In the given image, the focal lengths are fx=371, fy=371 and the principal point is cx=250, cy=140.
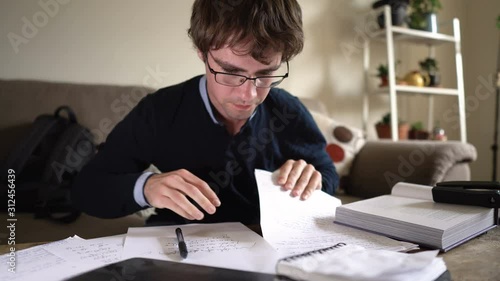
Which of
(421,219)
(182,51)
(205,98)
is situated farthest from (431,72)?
(421,219)

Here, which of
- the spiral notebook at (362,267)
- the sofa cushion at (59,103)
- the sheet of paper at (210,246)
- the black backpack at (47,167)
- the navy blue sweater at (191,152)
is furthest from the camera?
the sofa cushion at (59,103)

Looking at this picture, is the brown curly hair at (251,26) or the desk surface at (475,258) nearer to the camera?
the desk surface at (475,258)

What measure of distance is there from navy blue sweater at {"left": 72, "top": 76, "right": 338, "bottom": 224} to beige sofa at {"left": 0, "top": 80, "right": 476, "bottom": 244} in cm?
38

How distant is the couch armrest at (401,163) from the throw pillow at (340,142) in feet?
0.13

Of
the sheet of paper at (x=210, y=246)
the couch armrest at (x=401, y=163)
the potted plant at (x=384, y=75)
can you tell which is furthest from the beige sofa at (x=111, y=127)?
the potted plant at (x=384, y=75)

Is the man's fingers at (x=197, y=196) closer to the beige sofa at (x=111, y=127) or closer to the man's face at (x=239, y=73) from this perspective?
the man's face at (x=239, y=73)

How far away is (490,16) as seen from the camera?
9.05 ft

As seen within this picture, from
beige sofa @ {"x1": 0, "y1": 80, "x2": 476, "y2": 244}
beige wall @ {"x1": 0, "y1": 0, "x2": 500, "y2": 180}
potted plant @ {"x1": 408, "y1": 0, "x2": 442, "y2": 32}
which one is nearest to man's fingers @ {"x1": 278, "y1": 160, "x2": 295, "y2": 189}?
beige sofa @ {"x1": 0, "y1": 80, "x2": 476, "y2": 244}

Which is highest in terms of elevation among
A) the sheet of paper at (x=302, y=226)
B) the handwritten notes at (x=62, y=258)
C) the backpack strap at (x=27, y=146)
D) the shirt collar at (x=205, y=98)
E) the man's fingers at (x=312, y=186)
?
the shirt collar at (x=205, y=98)

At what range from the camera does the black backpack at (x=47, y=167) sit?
1.19 metres

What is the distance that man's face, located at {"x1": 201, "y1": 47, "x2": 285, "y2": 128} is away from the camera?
2.43 feet

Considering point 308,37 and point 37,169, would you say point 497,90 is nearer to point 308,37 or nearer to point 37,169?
point 308,37

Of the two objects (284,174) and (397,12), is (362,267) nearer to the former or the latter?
(284,174)

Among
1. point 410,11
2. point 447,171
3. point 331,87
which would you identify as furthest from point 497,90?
point 447,171
